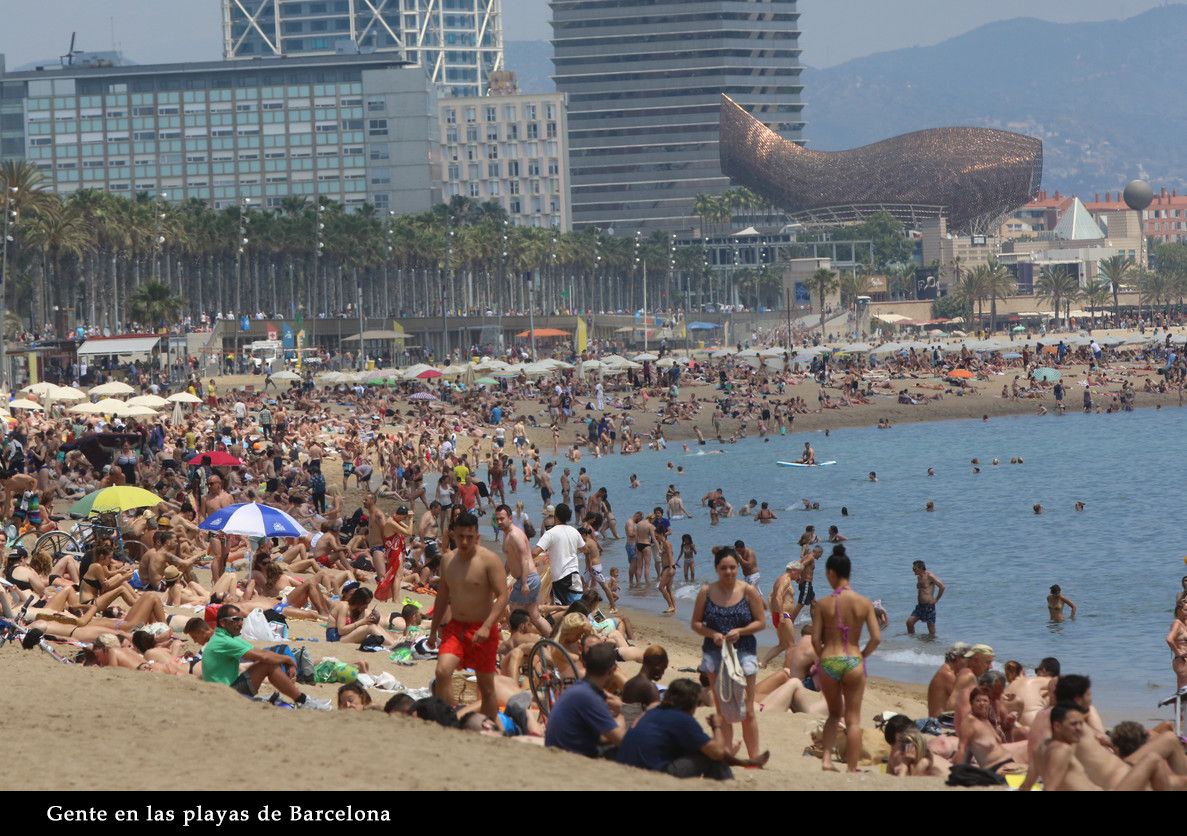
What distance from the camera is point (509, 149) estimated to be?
6378 inches

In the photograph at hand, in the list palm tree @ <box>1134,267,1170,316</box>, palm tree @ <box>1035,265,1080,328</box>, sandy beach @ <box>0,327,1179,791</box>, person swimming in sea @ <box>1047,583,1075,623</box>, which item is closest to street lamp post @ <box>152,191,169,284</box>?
person swimming in sea @ <box>1047,583,1075,623</box>

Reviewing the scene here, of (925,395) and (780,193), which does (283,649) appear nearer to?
(925,395)

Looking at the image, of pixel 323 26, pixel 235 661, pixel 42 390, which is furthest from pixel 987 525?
pixel 323 26

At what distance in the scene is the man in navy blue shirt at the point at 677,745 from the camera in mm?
8492

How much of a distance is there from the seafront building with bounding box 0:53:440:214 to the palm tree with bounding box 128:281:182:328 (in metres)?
70.4

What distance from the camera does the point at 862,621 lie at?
32.4ft

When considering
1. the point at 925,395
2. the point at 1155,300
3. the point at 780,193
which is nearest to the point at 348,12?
the point at 780,193

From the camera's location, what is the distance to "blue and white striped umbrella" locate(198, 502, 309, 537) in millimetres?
18266

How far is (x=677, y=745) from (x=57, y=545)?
1383 cm

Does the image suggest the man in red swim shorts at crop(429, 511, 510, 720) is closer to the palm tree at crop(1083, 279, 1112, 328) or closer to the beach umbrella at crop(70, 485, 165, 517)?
the beach umbrella at crop(70, 485, 165, 517)

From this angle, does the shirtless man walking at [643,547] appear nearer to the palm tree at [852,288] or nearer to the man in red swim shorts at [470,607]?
the man in red swim shorts at [470,607]

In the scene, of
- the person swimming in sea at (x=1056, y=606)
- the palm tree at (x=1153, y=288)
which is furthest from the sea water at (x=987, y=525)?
the palm tree at (x=1153, y=288)

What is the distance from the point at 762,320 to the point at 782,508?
265 feet

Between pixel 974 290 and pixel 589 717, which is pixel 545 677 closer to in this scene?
pixel 589 717
